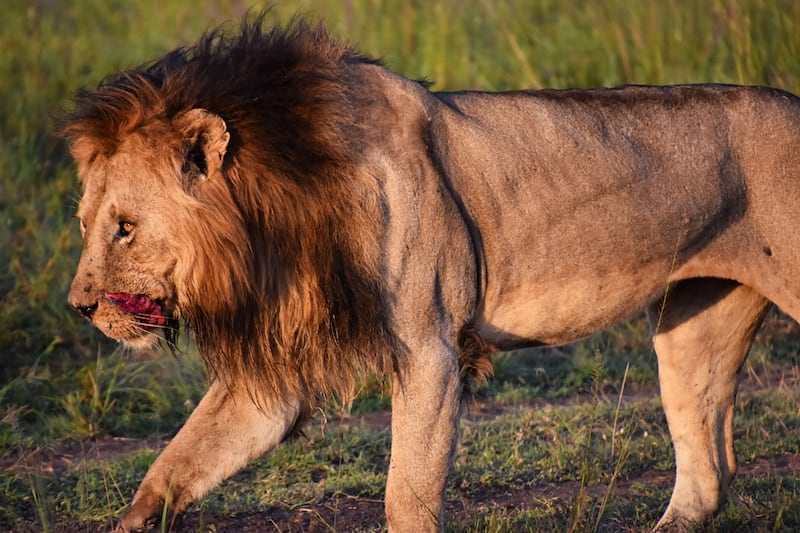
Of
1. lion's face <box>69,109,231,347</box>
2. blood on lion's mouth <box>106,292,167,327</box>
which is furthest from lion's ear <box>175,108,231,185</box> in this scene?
blood on lion's mouth <box>106,292,167,327</box>

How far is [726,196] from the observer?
3391 mm

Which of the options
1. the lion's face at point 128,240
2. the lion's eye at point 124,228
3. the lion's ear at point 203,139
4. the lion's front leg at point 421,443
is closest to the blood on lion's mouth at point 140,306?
the lion's face at point 128,240

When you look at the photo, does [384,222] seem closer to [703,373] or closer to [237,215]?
[237,215]

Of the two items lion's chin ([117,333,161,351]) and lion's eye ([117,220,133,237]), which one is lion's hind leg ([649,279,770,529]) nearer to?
lion's chin ([117,333,161,351])

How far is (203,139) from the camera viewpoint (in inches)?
115

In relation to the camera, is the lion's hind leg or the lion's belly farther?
the lion's hind leg

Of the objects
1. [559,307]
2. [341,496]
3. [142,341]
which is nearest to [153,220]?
[142,341]

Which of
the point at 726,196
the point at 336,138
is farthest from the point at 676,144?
the point at 336,138

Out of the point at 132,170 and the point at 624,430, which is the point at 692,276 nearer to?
the point at 624,430

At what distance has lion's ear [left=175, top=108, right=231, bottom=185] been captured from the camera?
2.89 metres

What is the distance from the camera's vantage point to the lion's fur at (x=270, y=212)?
116 inches

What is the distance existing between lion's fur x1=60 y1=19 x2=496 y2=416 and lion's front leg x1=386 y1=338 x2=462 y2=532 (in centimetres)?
8

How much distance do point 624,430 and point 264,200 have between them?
1.95m

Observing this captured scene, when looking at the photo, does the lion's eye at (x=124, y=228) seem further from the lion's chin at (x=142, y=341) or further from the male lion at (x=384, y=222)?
the lion's chin at (x=142, y=341)
